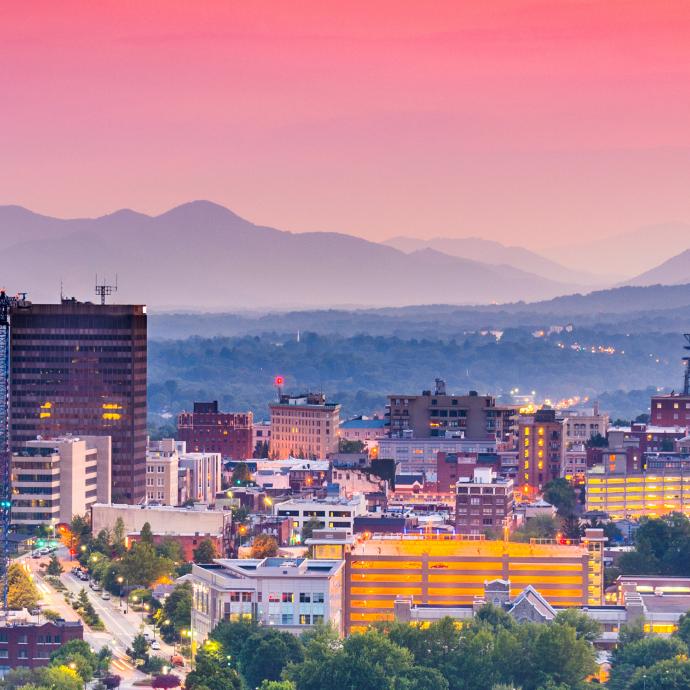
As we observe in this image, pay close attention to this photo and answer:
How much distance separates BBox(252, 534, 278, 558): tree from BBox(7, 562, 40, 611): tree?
1413 centimetres

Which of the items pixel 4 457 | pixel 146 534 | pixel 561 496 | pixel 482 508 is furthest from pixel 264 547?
pixel 561 496

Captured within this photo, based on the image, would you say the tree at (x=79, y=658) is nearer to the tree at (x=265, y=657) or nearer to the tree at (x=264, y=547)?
the tree at (x=265, y=657)

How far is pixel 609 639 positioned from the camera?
110 m

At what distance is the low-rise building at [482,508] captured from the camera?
153750mm

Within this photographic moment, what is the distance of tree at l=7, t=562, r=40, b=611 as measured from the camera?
118169 millimetres

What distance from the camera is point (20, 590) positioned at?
120062 millimetres

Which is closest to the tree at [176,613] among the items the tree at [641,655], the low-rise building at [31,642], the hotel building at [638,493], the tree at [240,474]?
the low-rise building at [31,642]

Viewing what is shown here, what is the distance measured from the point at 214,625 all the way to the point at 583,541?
28.3m

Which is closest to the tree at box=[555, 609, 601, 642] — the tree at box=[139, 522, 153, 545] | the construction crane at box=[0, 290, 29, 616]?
the construction crane at box=[0, 290, 29, 616]

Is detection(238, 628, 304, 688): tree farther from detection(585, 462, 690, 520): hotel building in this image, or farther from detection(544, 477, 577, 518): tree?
detection(585, 462, 690, 520): hotel building

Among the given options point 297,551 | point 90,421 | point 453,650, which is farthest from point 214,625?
point 90,421

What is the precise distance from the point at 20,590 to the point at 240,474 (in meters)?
74.4

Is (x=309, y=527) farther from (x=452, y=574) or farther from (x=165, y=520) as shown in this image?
(x=452, y=574)

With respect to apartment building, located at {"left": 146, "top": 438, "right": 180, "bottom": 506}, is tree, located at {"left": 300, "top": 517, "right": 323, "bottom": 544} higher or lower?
lower
